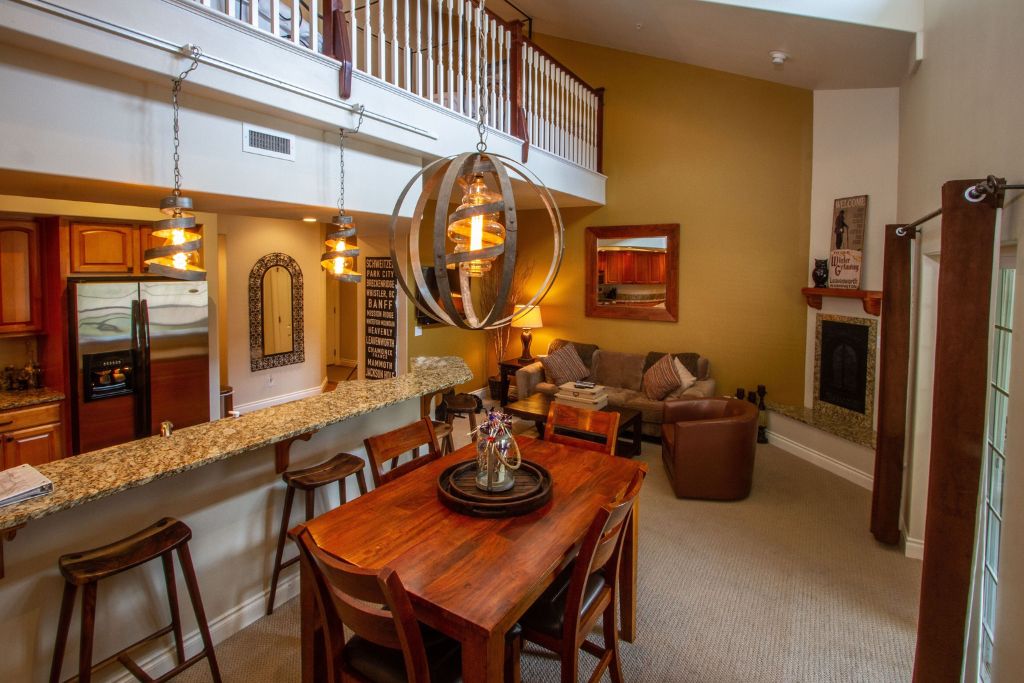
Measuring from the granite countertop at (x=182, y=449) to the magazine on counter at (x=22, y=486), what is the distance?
0.09 feet

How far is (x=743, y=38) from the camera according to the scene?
4480 millimetres

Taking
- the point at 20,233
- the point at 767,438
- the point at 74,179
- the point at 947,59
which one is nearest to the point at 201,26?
the point at 74,179

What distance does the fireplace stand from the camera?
15.7ft

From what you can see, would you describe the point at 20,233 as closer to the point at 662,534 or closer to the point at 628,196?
the point at 662,534

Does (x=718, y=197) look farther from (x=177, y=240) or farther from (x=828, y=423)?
(x=177, y=240)

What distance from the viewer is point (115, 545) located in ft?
6.50

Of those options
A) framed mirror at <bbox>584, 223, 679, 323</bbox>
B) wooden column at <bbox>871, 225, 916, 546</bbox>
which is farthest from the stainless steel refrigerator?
wooden column at <bbox>871, 225, 916, 546</bbox>

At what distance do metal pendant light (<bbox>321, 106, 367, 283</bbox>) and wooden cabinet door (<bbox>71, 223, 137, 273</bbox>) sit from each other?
2.14 meters

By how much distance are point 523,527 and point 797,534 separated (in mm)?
2564

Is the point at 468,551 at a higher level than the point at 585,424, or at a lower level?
lower

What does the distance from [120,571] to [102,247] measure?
3.05 meters

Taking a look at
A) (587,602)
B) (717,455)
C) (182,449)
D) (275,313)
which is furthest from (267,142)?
(275,313)

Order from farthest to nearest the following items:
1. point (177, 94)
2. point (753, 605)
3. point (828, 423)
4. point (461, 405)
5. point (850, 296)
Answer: point (828, 423), point (850, 296), point (461, 405), point (753, 605), point (177, 94)

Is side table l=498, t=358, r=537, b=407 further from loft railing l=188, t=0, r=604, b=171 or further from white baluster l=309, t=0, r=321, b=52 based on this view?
white baluster l=309, t=0, r=321, b=52
